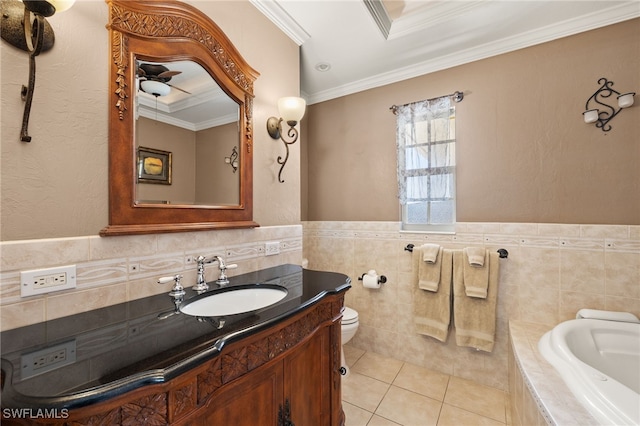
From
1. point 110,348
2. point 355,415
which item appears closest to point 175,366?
point 110,348

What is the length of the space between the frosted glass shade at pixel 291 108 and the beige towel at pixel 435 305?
1459 mm

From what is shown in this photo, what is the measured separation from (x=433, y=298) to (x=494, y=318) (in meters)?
0.42

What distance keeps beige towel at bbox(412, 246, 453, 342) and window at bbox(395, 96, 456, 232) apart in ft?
0.99

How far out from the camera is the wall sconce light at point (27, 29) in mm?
787

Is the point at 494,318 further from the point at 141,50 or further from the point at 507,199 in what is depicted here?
the point at 141,50

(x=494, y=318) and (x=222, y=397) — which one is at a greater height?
(x=222, y=397)

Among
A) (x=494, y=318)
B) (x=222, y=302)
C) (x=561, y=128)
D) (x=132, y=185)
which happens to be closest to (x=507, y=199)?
(x=561, y=128)

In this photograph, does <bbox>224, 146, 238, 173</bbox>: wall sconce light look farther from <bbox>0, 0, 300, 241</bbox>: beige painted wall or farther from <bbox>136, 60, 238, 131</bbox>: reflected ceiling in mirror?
<bbox>0, 0, 300, 241</bbox>: beige painted wall

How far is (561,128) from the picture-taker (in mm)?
1824

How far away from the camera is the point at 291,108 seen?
1.62 meters

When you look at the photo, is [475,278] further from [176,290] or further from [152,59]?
[152,59]

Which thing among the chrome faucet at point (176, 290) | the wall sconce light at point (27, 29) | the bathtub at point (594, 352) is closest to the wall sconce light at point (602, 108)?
the bathtub at point (594, 352)

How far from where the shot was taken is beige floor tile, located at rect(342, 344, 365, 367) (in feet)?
7.75

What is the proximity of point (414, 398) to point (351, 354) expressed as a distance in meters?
0.70
